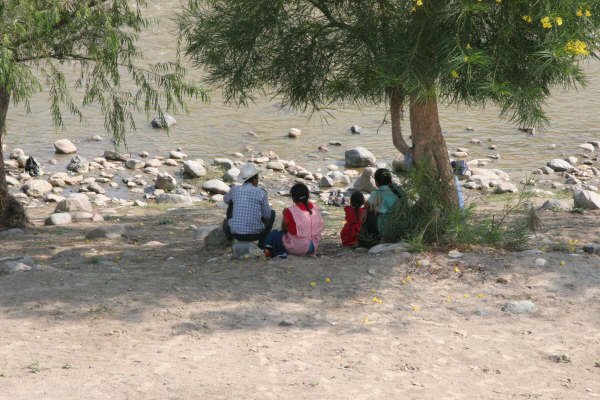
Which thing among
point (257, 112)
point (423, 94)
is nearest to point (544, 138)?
point (257, 112)

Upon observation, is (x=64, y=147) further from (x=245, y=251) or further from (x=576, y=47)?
(x=576, y=47)

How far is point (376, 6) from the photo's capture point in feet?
30.2

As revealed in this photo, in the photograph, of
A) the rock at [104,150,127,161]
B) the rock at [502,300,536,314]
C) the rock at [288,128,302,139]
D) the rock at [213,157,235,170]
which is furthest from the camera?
the rock at [288,128,302,139]

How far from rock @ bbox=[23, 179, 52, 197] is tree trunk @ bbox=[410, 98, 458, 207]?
28.8ft

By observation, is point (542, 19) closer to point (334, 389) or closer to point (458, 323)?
point (458, 323)

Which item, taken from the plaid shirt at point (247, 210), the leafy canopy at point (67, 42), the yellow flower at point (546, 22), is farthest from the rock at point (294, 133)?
the yellow flower at point (546, 22)

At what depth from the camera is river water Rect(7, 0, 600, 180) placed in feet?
63.2

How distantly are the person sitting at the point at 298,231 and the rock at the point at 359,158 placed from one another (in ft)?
30.0

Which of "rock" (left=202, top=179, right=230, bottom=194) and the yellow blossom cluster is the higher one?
the yellow blossom cluster

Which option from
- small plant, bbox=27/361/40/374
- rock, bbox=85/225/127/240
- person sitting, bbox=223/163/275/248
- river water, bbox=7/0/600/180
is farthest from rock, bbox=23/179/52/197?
small plant, bbox=27/361/40/374

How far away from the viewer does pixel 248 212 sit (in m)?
9.48

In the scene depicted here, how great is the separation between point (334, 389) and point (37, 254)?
532 centimetres

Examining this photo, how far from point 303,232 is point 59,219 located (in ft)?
17.0

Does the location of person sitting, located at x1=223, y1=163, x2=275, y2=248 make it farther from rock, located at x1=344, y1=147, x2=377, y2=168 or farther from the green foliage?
rock, located at x1=344, y1=147, x2=377, y2=168
